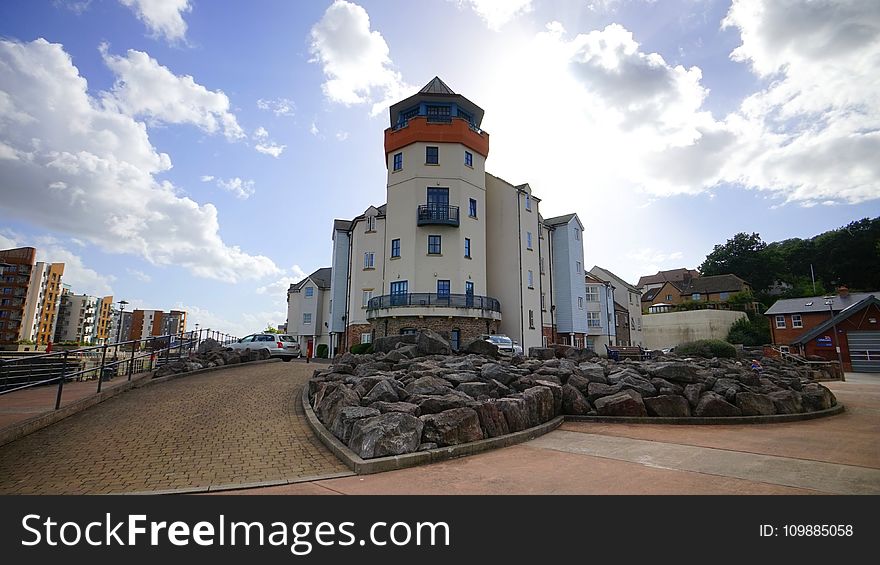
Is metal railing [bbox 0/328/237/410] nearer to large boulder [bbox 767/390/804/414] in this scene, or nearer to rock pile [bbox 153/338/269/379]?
rock pile [bbox 153/338/269/379]

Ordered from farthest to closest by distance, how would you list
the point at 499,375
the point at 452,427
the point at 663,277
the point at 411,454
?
the point at 663,277 < the point at 499,375 < the point at 452,427 < the point at 411,454

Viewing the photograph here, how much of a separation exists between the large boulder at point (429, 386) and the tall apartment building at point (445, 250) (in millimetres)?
20093

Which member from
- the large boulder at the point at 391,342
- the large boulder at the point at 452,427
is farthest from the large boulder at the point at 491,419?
the large boulder at the point at 391,342

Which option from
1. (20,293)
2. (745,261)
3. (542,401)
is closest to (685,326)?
(745,261)

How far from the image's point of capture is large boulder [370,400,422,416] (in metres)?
7.21

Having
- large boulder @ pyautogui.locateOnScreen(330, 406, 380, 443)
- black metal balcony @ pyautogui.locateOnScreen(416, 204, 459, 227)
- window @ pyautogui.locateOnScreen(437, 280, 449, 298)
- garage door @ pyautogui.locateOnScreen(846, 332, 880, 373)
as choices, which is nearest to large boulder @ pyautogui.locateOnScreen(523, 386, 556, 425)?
large boulder @ pyautogui.locateOnScreen(330, 406, 380, 443)

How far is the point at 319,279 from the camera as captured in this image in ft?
155

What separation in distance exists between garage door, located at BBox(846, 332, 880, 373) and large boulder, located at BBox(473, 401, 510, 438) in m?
40.7

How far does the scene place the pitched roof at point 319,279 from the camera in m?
46.7

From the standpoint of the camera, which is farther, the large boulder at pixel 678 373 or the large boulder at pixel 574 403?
the large boulder at pixel 678 373

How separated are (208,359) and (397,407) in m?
15.8

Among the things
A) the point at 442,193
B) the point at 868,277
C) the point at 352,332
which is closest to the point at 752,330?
the point at 868,277

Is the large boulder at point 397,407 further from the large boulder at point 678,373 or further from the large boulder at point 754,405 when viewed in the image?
the large boulder at point 754,405

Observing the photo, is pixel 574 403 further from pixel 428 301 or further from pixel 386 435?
pixel 428 301
